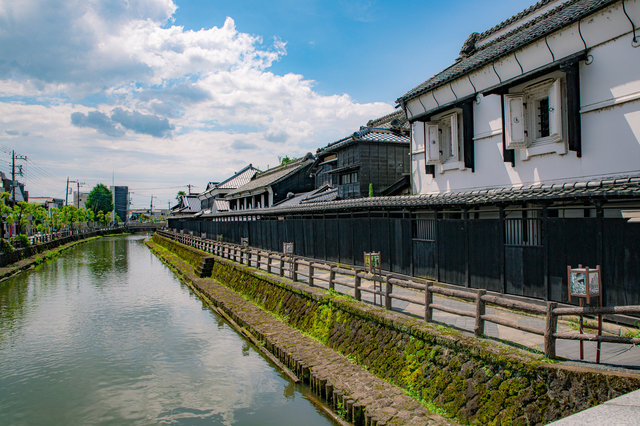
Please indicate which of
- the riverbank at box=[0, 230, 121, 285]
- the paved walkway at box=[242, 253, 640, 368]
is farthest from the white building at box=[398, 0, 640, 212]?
the riverbank at box=[0, 230, 121, 285]

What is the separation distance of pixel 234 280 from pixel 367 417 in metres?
14.2

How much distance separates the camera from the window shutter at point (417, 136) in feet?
55.1

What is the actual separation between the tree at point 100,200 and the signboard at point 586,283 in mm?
111890

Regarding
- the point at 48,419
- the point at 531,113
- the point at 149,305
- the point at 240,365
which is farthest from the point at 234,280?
the point at 531,113

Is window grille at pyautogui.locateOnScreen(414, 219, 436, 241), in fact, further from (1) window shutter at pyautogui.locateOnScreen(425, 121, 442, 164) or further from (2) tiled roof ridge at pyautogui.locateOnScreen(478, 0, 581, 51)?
(2) tiled roof ridge at pyautogui.locateOnScreen(478, 0, 581, 51)

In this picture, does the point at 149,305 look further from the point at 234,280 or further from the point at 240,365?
the point at 240,365

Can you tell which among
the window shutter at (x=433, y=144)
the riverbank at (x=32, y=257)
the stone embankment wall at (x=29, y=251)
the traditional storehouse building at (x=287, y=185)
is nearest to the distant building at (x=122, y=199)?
the stone embankment wall at (x=29, y=251)

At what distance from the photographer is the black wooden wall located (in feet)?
25.6

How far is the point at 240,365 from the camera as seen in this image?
428 inches

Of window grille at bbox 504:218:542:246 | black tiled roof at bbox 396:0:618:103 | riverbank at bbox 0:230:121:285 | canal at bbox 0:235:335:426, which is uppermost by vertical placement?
black tiled roof at bbox 396:0:618:103

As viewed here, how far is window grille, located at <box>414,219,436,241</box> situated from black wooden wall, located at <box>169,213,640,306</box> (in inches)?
5.6

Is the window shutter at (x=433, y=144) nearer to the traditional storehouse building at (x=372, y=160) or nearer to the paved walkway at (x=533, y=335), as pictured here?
the paved walkway at (x=533, y=335)

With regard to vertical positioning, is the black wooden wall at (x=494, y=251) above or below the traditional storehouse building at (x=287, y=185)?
below

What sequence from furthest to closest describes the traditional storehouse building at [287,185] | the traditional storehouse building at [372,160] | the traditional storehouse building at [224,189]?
1. the traditional storehouse building at [224,189]
2. the traditional storehouse building at [287,185]
3. the traditional storehouse building at [372,160]
